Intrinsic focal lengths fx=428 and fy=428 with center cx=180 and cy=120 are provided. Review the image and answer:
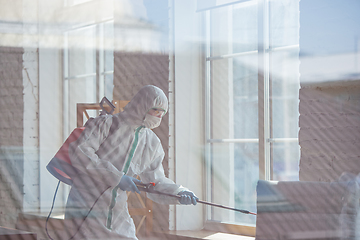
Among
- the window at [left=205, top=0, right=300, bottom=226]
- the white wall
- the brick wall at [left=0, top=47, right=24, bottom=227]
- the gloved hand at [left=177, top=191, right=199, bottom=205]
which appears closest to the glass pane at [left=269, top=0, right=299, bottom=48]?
the window at [left=205, top=0, right=300, bottom=226]

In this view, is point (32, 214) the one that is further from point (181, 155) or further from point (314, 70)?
point (314, 70)

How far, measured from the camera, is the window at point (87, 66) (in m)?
2.99

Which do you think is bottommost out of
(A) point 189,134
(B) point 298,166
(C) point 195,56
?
(B) point 298,166

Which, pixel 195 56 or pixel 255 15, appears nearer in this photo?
pixel 255 15

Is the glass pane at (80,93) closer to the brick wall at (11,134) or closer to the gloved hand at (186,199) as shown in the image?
the brick wall at (11,134)

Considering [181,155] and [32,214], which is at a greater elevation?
[181,155]

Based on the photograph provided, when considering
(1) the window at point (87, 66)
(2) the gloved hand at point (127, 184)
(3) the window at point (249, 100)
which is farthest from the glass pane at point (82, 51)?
(2) the gloved hand at point (127, 184)

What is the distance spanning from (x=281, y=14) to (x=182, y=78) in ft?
2.14

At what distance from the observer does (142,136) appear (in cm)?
175

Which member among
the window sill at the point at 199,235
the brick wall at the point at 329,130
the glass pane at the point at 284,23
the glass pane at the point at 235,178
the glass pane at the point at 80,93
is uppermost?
the glass pane at the point at 284,23

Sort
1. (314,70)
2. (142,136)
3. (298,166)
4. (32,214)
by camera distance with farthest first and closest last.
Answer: (32,214) → (298,166) → (314,70) → (142,136)

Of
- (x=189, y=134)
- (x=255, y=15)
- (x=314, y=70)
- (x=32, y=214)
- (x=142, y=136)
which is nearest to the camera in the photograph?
(x=142, y=136)

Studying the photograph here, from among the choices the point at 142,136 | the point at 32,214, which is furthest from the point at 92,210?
the point at 32,214

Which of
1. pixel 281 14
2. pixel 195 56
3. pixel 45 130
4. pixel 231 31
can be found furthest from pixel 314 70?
pixel 45 130
